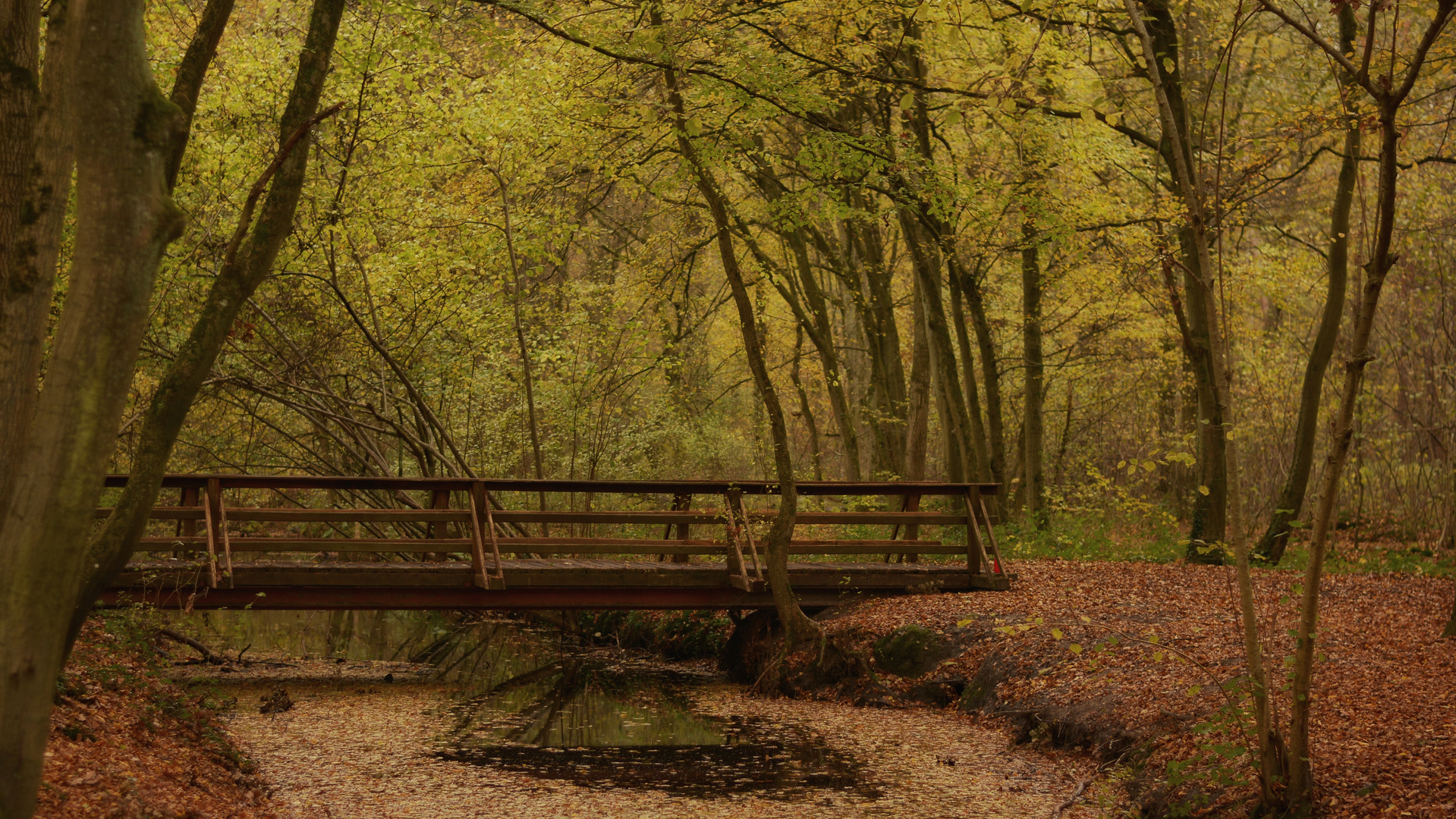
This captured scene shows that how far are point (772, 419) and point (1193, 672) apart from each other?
13.4 ft

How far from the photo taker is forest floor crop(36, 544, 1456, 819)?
16.5 feet

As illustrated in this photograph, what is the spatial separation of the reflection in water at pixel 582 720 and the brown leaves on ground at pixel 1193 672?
1.53 m

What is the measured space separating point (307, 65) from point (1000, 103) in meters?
3.68

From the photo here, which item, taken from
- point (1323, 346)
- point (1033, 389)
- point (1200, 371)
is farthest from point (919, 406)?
point (1323, 346)

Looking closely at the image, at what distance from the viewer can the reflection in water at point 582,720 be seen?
6.96m

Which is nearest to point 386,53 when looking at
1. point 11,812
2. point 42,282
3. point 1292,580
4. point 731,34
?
point 731,34

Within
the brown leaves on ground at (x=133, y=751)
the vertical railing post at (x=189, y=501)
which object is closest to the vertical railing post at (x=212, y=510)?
the vertical railing post at (x=189, y=501)

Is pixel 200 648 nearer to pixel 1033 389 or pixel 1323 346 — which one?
pixel 1033 389

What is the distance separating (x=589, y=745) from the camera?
7.89 metres

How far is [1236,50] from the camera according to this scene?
52.2 feet

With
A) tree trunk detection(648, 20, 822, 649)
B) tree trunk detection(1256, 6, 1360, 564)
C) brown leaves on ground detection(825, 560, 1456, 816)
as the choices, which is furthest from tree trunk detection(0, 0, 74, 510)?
tree trunk detection(1256, 6, 1360, 564)

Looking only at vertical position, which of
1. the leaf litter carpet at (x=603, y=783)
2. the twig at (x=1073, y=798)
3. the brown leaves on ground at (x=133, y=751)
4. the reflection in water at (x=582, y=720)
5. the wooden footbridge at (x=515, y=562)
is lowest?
the reflection in water at (x=582, y=720)

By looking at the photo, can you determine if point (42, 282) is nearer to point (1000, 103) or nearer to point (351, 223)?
point (1000, 103)

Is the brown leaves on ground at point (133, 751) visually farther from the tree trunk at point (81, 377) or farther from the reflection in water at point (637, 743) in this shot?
the reflection in water at point (637, 743)
